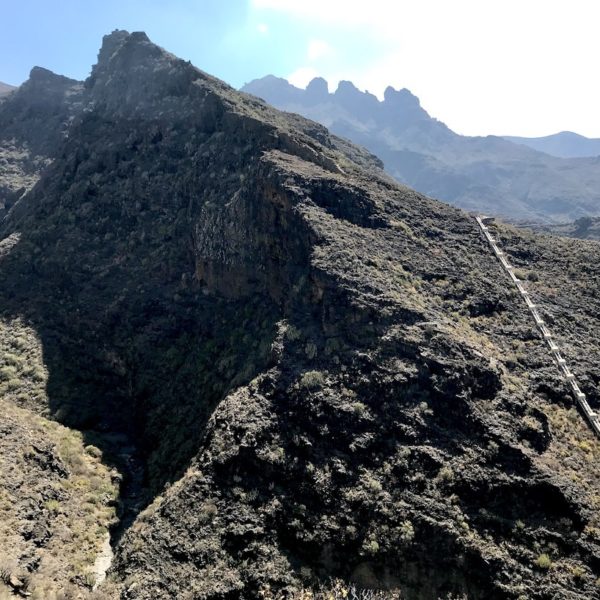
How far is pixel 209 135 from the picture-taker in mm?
55062

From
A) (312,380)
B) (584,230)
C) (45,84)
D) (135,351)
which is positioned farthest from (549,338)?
(45,84)

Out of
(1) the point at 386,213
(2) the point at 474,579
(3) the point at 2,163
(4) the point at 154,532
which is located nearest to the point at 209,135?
(1) the point at 386,213

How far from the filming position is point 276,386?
98.9 ft

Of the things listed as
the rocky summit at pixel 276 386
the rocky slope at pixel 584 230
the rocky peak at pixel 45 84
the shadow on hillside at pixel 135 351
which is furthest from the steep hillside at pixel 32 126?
the rocky slope at pixel 584 230

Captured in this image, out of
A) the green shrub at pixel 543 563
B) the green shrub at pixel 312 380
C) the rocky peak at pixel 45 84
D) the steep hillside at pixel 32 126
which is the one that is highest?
the rocky peak at pixel 45 84

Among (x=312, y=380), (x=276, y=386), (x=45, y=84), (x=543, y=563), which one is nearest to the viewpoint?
(x=543, y=563)

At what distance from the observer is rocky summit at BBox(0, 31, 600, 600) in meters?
22.9

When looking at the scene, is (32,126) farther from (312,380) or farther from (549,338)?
(549,338)

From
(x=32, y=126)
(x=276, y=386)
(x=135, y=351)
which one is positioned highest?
(x=32, y=126)

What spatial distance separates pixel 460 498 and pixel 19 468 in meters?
23.0

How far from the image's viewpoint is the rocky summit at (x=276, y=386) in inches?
901

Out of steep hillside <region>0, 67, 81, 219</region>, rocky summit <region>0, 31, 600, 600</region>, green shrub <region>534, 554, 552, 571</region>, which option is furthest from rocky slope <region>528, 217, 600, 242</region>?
steep hillside <region>0, 67, 81, 219</region>

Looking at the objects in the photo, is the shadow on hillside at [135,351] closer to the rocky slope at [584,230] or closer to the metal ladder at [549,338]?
the metal ladder at [549,338]

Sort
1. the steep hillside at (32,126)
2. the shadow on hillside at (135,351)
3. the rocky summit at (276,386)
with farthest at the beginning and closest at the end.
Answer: the steep hillside at (32,126) < the shadow on hillside at (135,351) < the rocky summit at (276,386)
